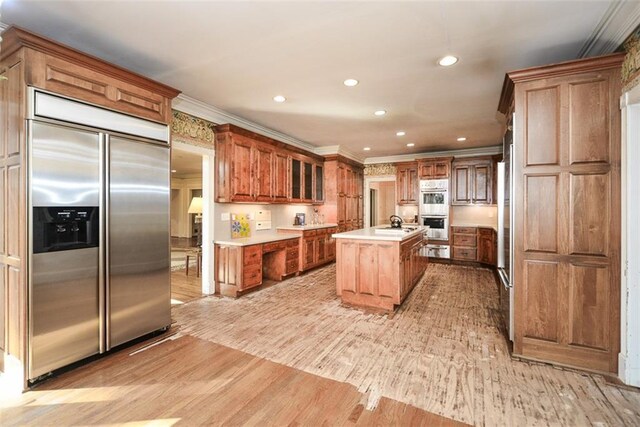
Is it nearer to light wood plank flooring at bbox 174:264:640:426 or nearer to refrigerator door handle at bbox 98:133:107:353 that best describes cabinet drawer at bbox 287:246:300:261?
light wood plank flooring at bbox 174:264:640:426

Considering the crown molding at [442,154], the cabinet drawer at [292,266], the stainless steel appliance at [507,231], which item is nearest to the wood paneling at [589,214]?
the stainless steel appliance at [507,231]

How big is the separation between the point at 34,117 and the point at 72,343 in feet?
5.76

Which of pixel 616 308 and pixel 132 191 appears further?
pixel 132 191

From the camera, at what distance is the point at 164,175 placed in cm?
297

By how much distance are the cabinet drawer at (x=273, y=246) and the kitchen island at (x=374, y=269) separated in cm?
137

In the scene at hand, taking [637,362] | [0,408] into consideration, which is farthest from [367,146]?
[0,408]

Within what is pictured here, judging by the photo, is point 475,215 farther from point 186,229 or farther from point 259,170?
point 186,229

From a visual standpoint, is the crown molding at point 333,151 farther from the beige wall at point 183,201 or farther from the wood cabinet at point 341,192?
the beige wall at point 183,201

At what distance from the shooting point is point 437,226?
6930 mm

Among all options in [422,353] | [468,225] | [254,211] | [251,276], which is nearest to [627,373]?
[422,353]

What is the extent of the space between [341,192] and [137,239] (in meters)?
5.07

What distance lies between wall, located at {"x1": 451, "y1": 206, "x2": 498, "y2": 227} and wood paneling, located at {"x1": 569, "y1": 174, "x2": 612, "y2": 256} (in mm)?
4766

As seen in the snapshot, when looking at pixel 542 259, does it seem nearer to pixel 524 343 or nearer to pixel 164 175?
pixel 524 343

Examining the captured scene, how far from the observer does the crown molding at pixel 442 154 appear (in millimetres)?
6825
